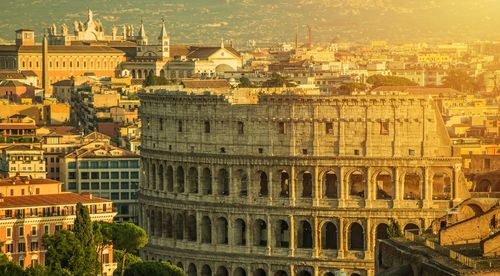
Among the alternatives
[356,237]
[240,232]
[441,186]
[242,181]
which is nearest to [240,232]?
[240,232]

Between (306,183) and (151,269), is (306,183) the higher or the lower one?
the higher one

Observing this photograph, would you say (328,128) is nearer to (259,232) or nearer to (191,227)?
(259,232)

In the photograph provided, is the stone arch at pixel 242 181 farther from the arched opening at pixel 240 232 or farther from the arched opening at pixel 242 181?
the arched opening at pixel 240 232

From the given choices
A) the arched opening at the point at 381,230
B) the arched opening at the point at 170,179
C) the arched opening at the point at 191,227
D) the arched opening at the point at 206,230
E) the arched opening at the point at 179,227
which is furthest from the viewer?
the arched opening at the point at 170,179

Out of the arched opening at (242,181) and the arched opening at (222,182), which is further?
the arched opening at (222,182)

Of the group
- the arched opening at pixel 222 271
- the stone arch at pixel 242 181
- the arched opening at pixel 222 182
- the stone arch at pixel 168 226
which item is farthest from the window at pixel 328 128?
the stone arch at pixel 168 226
